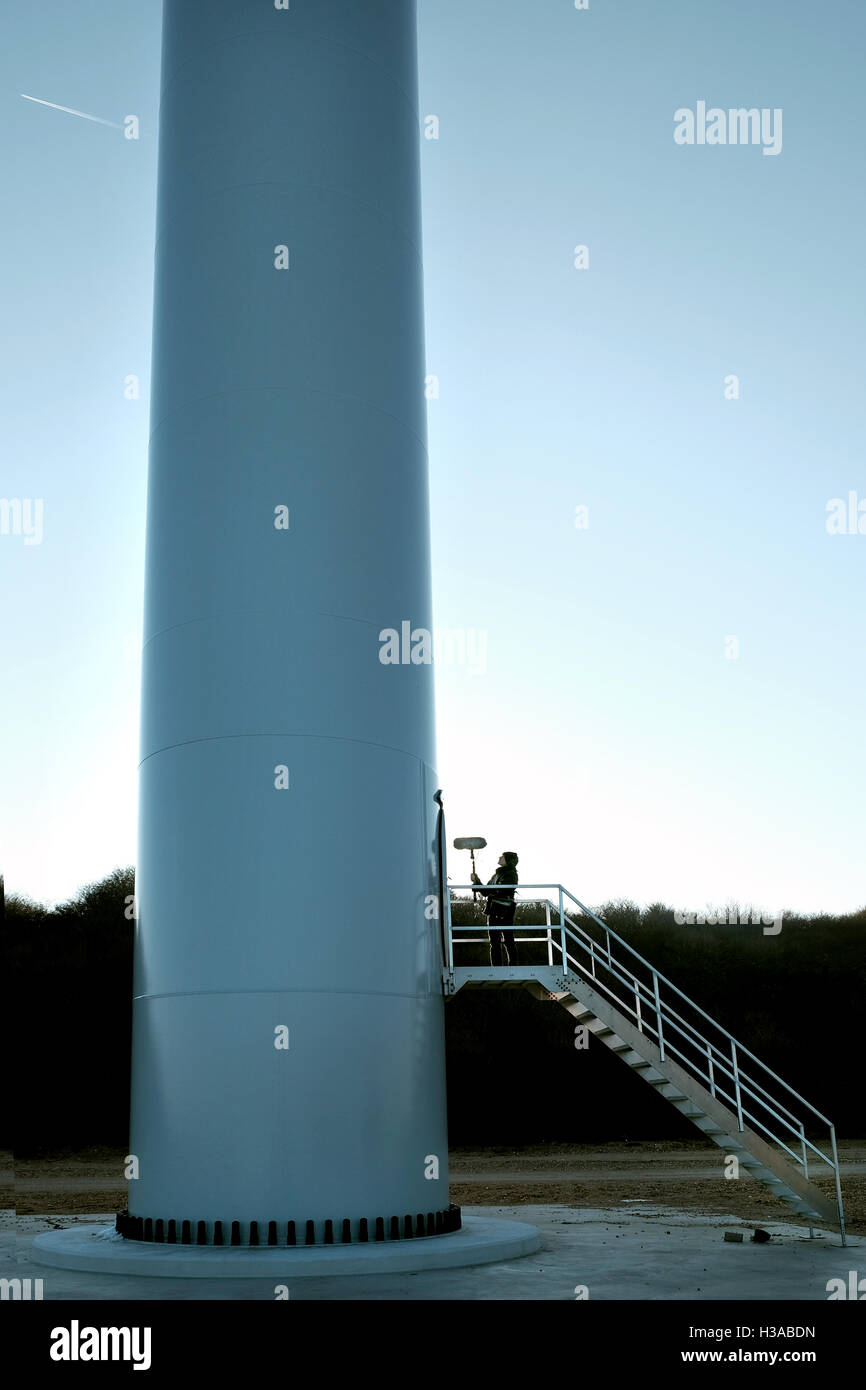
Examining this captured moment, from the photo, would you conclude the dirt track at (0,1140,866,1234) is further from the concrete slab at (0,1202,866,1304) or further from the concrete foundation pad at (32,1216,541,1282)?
the concrete foundation pad at (32,1216,541,1282)

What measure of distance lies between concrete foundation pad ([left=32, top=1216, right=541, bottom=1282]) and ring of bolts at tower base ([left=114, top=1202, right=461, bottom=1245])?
11 centimetres

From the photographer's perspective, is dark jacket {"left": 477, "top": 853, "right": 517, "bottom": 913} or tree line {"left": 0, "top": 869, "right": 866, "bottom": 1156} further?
tree line {"left": 0, "top": 869, "right": 866, "bottom": 1156}

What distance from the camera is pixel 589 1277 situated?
460 inches

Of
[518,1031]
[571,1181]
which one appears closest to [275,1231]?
[571,1181]

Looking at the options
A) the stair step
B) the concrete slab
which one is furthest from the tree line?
the concrete slab

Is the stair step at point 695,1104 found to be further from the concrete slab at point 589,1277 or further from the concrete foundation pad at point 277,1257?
the concrete foundation pad at point 277,1257

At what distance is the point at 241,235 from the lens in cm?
1522

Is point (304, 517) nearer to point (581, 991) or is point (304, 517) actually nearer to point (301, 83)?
point (301, 83)

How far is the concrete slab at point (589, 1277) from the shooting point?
35.1 feet

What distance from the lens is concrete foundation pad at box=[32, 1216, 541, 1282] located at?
11.7 m

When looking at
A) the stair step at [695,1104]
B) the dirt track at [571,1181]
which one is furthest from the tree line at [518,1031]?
the stair step at [695,1104]

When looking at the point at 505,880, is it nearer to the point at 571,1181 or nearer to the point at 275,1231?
the point at 275,1231
